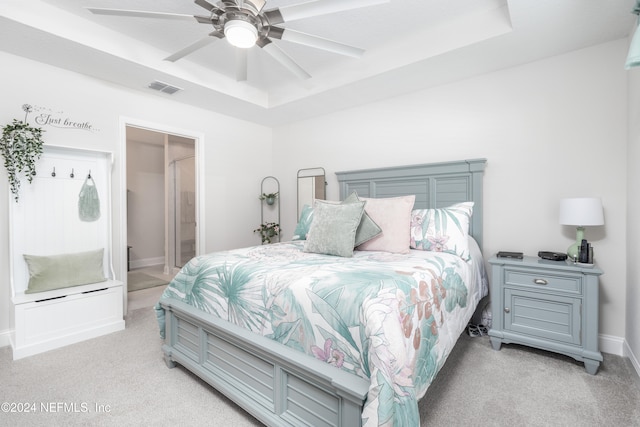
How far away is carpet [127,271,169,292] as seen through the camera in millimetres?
4388

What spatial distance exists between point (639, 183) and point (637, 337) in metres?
1.03

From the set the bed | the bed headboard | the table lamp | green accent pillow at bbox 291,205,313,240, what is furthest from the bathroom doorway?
the table lamp

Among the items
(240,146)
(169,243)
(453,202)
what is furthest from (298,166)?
(169,243)

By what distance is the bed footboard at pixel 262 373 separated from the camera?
1.26m

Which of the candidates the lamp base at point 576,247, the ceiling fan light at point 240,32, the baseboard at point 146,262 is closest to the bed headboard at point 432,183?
the lamp base at point 576,247

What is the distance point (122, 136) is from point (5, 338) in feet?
6.79

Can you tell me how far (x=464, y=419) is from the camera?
1.62 metres

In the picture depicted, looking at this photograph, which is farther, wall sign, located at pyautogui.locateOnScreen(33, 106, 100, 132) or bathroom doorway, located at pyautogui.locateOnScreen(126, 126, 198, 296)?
bathroom doorway, located at pyautogui.locateOnScreen(126, 126, 198, 296)

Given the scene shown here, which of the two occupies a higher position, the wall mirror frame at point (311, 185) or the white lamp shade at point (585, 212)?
the wall mirror frame at point (311, 185)

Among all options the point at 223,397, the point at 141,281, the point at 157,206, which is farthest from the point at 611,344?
the point at 157,206

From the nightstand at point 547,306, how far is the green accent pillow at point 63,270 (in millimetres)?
3554

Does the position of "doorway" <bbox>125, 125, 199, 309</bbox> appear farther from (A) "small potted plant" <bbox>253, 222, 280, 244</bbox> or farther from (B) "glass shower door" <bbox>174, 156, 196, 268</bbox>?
(A) "small potted plant" <bbox>253, 222, 280, 244</bbox>

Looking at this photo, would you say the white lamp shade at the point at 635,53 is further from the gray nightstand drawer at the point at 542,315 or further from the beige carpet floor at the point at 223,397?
the beige carpet floor at the point at 223,397

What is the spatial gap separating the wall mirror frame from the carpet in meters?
2.37
